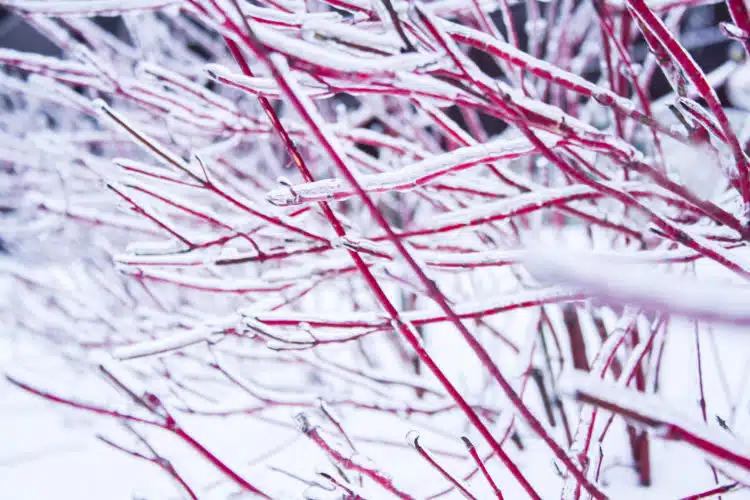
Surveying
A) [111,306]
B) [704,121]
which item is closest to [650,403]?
[704,121]

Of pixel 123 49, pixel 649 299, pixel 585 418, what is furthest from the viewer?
pixel 123 49

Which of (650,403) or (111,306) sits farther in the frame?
(111,306)

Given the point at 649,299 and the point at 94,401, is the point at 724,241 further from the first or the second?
the point at 94,401

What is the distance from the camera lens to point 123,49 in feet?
9.04

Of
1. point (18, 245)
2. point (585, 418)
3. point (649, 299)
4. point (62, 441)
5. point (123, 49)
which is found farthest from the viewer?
point (18, 245)

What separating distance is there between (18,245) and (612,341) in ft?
14.2

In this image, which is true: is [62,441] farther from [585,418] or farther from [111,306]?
[585,418]

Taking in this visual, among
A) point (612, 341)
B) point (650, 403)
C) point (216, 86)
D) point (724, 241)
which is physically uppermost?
point (216, 86)

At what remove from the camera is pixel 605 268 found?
16.4 inches

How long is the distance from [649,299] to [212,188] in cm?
79

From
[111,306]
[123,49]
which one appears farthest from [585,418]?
[111,306]

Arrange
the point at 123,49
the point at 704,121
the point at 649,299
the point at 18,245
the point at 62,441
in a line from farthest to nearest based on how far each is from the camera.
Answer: the point at 18,245
the point at 62,441
the point at 123,49
the point at 704,121
the point at 649,299

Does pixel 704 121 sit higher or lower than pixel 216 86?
lower

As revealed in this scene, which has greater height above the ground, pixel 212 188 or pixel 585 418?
pixel 212 188
